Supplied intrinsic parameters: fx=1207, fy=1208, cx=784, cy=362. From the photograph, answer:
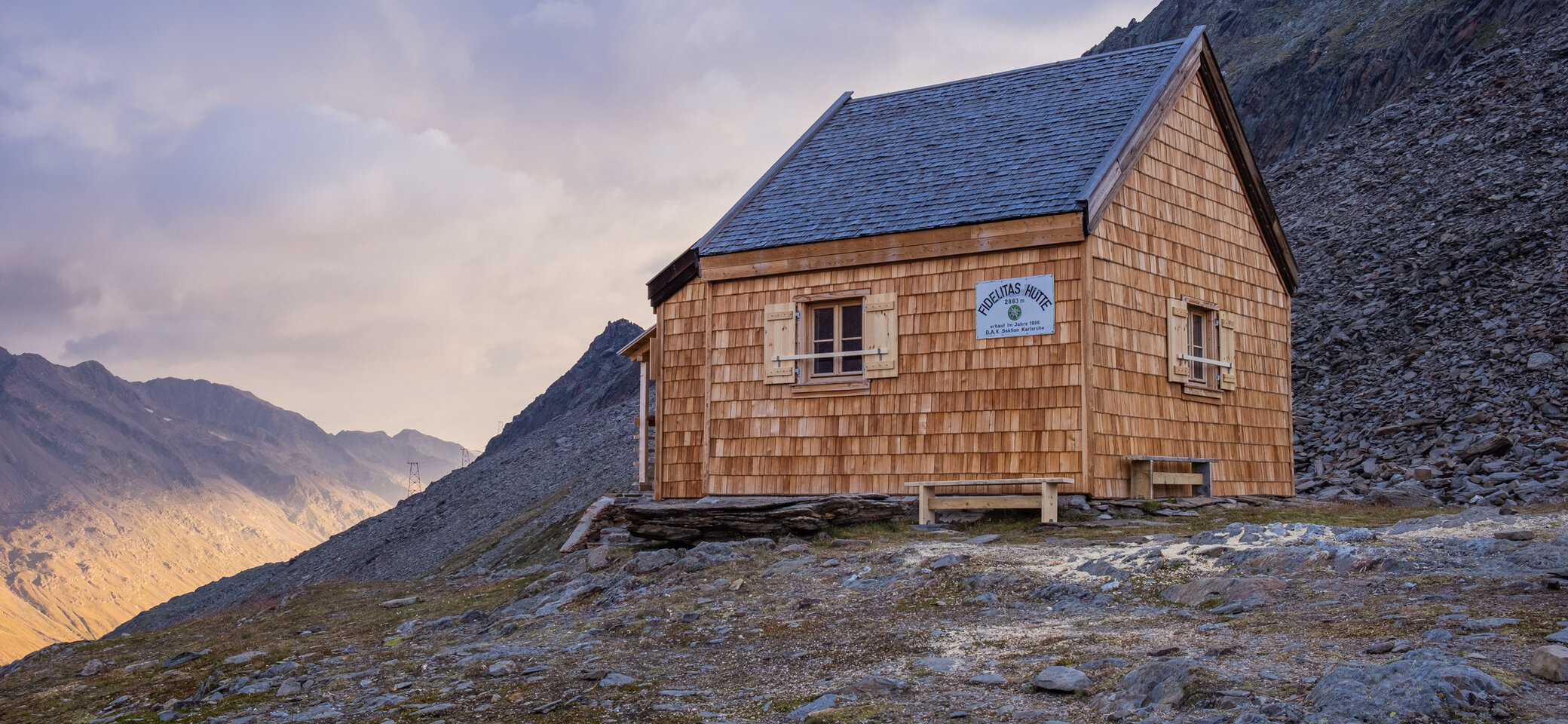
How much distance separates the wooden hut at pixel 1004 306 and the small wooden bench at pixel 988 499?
31cm

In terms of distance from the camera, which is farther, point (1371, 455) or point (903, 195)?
point (1371, 455)

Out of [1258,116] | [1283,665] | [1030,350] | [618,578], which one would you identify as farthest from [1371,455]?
[1258,116]

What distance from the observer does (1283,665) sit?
224 inches

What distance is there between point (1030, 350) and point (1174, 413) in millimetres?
2513

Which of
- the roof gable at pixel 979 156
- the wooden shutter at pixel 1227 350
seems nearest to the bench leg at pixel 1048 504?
the roof gable at pixel 979 156

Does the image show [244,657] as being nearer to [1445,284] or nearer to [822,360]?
[822,360]

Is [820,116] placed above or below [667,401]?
above

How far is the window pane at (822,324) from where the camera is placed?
15406 mm

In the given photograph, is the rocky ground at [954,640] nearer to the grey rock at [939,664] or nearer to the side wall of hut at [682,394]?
the grey rock at [939,664]

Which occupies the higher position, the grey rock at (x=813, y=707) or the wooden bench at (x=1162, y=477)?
the wooden bench at (x=1162, y=477)

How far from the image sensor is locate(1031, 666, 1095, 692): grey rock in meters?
5.84

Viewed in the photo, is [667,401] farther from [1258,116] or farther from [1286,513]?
[1258,116]

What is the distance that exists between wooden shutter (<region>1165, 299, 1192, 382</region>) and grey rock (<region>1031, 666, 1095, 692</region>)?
382 inches

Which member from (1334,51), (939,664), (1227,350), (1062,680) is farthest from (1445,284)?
(1334,51)
